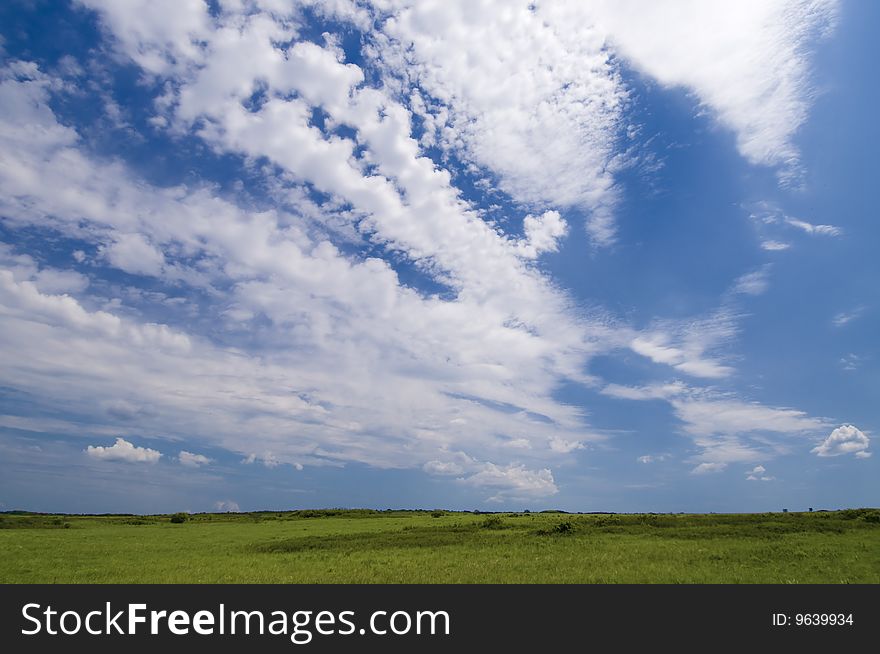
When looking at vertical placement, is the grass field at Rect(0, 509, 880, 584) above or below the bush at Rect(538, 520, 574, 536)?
above

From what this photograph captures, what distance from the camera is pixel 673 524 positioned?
58.4 metres

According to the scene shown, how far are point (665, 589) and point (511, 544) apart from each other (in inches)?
816

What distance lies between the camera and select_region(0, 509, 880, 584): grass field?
32031 mm

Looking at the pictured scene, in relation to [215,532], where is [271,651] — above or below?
above

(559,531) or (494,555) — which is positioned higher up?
(494,555)

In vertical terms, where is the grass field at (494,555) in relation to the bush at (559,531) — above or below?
above

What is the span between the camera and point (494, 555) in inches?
1602

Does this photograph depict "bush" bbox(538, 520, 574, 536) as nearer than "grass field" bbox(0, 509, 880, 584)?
No

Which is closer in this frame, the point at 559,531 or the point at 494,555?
the point at 494,555

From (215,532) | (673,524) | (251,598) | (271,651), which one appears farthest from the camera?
(215,532)

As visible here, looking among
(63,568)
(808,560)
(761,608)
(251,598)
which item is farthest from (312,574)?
(808,560)

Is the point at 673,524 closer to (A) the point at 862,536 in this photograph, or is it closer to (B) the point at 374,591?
(A) the point at 862,536

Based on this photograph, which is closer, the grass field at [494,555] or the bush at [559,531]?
the grass field at [494,555]

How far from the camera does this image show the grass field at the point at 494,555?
3203cm
